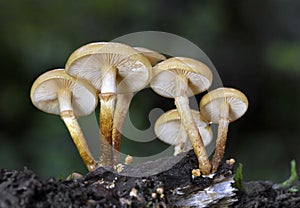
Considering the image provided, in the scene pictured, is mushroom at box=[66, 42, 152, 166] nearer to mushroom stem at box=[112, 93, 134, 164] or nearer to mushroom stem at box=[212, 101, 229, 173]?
mushroom stem at box=[112, 93, 134, 164]

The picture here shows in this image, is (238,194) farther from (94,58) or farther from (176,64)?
(94,58)

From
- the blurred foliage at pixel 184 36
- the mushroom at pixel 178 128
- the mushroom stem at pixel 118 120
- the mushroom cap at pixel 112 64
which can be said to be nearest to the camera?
the mushroom cap at pixel 112 64

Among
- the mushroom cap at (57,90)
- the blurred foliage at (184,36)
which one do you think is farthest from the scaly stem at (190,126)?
the blurred foliage at (184,36)

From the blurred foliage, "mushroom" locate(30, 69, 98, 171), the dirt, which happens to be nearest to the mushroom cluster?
"mushroom" locate(30, 69, 98, 171)

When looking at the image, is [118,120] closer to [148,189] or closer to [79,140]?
[79,140]

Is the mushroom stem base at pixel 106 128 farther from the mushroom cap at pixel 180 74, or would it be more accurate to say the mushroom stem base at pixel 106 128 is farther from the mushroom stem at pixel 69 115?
the mushroom cap at pixel 180 74

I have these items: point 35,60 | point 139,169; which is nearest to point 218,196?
point 139,169

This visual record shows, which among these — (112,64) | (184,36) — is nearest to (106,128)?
(112,64)
